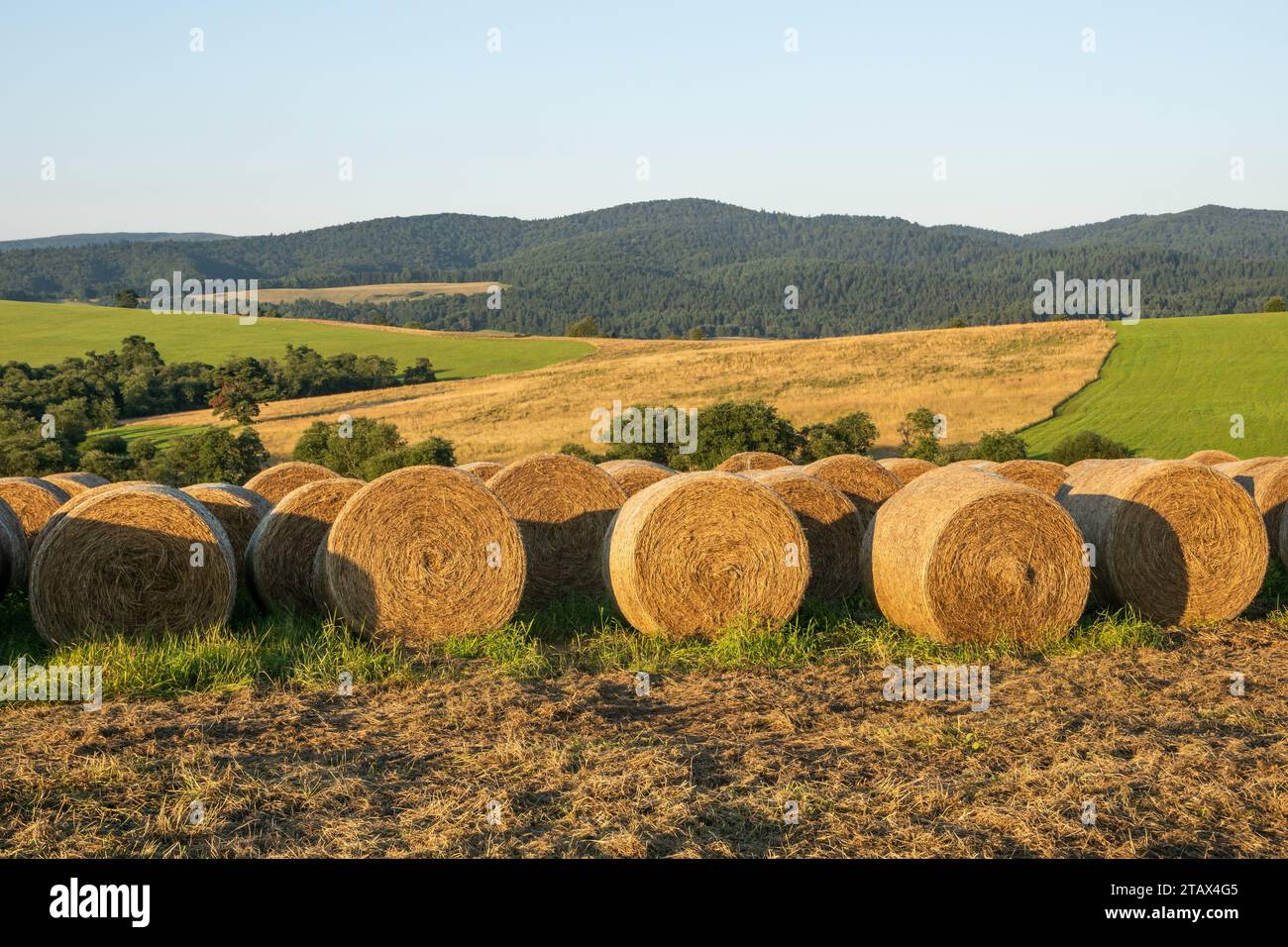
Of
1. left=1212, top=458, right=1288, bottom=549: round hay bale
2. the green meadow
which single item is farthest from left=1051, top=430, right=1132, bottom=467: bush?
left=1212, top=458, right=1288, bottom=549: round hay bale

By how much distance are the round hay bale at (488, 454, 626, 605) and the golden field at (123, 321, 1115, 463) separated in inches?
1178

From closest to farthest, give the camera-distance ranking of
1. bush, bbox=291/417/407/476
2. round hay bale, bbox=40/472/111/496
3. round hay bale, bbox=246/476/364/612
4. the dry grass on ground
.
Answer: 1. the dry grass on ground
2. round hay bale, bbox=246/476/364/612
3. round hay bale, bbox=40/472/111/496
4. bush, bbox=291/417/407/476

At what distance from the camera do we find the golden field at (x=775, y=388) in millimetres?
49750

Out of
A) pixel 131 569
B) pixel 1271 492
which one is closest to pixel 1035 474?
pixel 1271 492

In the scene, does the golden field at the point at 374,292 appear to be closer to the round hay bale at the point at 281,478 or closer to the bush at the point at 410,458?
the bush at the point at 410,458

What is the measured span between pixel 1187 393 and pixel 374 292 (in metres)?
116

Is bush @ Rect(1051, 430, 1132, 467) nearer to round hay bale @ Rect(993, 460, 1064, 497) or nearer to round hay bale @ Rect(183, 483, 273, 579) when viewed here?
round hay bale @ Rect(993, 460, 1064, 497)

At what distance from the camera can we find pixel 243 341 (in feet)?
282

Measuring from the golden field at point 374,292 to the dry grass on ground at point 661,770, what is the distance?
13350 cm

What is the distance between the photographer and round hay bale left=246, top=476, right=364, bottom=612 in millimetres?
11641

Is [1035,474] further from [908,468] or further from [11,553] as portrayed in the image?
[11,553]

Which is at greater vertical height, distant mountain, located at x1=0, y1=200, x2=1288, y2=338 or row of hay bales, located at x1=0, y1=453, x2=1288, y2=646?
distant mountain, located at x1=0, y1=200, x2=1288, y2=338

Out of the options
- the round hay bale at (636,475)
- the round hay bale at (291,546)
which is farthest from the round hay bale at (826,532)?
the round hay bale at (291,546)
